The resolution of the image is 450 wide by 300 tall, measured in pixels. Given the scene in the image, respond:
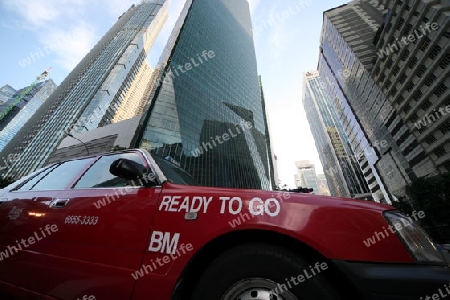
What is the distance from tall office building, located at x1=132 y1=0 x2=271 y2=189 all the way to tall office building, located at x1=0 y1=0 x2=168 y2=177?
46.4m

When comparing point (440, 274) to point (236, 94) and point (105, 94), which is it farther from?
point (105, 94)

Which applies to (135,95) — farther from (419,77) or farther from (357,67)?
(419,77)

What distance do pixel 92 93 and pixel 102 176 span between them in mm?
109576

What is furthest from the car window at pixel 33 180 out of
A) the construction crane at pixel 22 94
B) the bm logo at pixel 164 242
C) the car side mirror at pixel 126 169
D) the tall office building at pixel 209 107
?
the construction crane at pixel 22 94

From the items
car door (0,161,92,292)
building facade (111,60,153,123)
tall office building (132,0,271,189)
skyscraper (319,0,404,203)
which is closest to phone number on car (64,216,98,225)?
car door (0,161,92,292)

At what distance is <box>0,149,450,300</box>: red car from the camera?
1242 millimetres

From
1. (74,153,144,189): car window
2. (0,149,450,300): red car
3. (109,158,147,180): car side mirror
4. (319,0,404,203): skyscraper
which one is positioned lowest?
(0,149,450,300): red car

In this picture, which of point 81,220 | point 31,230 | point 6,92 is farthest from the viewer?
point 6,92

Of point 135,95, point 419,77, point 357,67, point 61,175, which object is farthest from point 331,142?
point 61,175

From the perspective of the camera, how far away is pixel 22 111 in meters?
120

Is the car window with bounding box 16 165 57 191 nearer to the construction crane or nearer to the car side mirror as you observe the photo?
the car side mirror

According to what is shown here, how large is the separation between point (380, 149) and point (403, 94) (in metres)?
19.7

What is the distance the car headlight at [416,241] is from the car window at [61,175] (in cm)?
319

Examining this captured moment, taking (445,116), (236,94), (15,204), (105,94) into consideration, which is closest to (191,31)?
(236,94)
